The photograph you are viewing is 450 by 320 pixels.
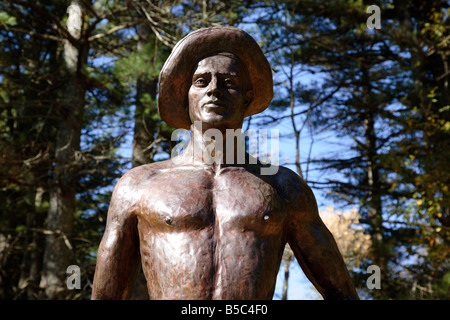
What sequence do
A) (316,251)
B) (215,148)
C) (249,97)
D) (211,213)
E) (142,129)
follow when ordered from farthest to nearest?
(142,129) < (249,97) < (215,148) < (316,251) < (211,213)

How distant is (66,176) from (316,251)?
8.35m

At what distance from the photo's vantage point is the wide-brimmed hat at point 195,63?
292cm

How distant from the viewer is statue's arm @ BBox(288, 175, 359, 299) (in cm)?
274

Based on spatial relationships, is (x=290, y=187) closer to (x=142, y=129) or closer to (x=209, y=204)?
(x=209, y=204)

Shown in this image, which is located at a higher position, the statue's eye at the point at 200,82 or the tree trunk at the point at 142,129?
the tree trunk at the point at 142,129

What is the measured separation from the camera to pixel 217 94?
2854mm

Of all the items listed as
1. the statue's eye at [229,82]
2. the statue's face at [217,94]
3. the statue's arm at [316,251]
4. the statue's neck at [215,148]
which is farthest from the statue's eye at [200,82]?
the statue's arm at [316,251]

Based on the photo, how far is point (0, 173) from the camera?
31.8 feet

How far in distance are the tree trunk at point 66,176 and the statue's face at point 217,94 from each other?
7222 millimetres

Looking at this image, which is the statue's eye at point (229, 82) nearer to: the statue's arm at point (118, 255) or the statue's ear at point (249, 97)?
the statue's ear at point (249, 97)

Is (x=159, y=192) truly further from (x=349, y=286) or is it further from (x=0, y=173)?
(x=0, y=173)

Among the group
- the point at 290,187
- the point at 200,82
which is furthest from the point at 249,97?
the point at 290,187

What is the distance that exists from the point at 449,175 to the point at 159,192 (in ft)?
22.3

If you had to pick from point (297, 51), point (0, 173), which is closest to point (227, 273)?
point (0, 173)
